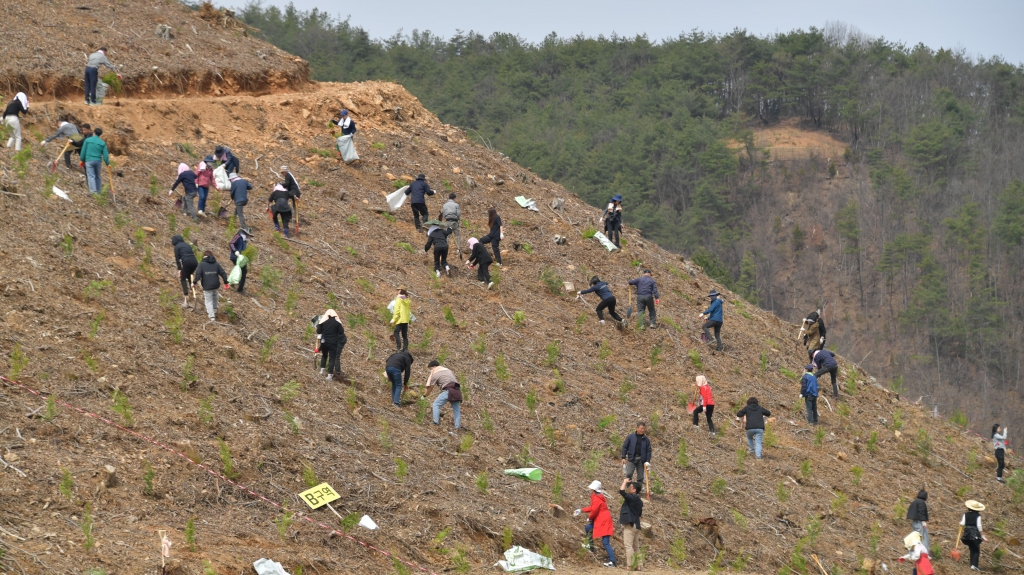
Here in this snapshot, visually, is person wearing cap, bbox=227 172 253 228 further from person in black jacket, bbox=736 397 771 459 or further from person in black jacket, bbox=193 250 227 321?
person in black jacket, bbox=736 397 771 459

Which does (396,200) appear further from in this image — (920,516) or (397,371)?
(920,516)

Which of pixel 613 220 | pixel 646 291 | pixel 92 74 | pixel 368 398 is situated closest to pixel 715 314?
pixel 646 291

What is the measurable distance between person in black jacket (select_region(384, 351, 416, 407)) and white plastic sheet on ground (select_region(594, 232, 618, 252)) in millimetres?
9971

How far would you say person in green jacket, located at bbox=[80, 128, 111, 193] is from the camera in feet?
57.5

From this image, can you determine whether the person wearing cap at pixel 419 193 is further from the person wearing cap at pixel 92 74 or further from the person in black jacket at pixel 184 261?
the person wearing cap at pixel 92 74

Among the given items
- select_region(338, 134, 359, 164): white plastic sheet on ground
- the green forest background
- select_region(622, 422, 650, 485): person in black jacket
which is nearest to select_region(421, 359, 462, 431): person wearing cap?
select_region(622, 422, 650, 485): person in black jacket

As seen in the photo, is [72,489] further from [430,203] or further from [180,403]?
[430,203]

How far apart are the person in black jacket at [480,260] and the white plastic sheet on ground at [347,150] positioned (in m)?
4.74

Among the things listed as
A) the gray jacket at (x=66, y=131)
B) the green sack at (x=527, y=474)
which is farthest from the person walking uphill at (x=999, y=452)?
the gray jacket at (x=66, y=131)

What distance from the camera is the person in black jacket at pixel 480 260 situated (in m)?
20.1

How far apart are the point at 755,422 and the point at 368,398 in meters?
6.65

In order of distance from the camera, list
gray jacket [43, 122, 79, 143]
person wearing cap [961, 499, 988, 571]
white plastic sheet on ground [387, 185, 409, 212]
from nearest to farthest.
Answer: person wearing cap [961, 499, 988, 571], gray jacket [43, 122, 79, 143], white plastic sheet on ground [387, 185, 409, 212]

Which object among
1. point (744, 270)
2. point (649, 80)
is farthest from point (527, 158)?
point (649, 80)

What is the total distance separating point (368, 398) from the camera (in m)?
14.9
